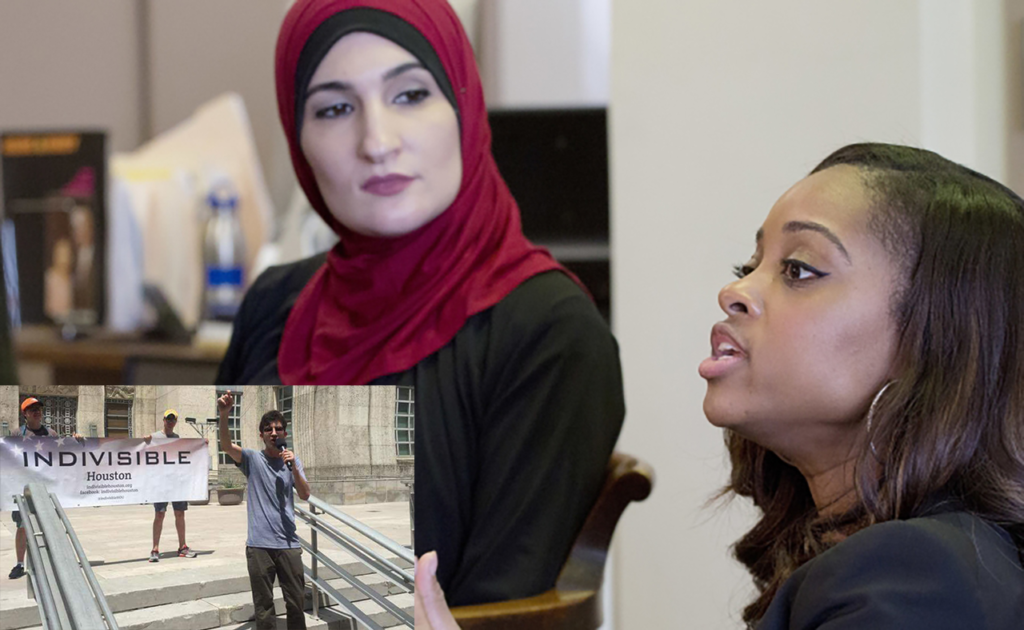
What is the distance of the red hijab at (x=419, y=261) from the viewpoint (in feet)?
3.60

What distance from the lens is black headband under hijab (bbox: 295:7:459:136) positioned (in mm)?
1074

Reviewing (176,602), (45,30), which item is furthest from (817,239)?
(45,30)

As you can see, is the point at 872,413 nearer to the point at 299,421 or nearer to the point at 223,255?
the point at 299,421

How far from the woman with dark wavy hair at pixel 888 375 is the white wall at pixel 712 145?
50 cm

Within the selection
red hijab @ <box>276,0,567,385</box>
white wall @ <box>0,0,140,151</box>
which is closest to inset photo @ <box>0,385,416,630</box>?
red hijab @ <box>276,0,567,385</box>

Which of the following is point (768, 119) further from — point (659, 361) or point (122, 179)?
point (122, 179)

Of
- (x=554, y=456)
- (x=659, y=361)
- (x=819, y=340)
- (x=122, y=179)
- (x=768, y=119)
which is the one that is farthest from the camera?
(x=122, y=179)

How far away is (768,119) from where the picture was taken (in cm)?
138

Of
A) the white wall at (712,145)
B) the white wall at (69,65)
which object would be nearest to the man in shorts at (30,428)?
the white wall at (712,145)

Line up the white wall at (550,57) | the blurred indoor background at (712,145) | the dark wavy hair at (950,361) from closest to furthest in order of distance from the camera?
the dark wavy hair at (950,361)
the blurred indoor background at (712,145)
the white wall at (550,57)

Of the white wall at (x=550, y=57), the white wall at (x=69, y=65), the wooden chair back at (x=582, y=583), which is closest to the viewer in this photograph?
the wooden chair back at (x=582, y=583)

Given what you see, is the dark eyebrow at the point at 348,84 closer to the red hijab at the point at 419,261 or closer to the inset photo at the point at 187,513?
the red hijab at the point at 419,261

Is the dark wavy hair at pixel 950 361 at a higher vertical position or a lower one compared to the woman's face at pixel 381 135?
lower

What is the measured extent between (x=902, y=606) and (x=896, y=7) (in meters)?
0.85
